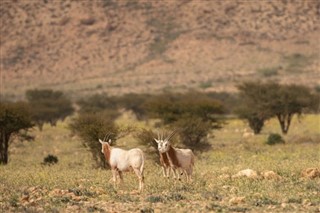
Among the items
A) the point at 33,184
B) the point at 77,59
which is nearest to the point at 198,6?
the point at 77,59

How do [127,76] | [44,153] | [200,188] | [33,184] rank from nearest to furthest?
[200,188]
[33,184]
[44,153]
[127,76]

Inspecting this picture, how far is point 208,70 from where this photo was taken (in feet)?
295

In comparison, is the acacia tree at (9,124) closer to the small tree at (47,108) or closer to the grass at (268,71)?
the small tree at (47,108)

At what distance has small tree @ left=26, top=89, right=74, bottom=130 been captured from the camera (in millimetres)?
56188

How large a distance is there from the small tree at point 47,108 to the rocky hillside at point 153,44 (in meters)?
14.0

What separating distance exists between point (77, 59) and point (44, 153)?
52.2 meters

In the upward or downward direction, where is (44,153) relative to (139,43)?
downward

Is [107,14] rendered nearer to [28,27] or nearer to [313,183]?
[28,27]

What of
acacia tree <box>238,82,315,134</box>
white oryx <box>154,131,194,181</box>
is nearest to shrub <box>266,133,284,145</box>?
acacia tree <box>238,82,315,134</box>

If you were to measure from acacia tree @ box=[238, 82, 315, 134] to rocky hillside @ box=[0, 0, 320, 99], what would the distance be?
34.9 meters

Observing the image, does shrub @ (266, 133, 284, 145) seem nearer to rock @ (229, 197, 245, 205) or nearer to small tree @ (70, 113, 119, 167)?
small tree @ (70, 113, 119, 167)

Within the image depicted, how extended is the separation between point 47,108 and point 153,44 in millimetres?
34991

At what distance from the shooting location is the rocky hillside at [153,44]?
3460 inches


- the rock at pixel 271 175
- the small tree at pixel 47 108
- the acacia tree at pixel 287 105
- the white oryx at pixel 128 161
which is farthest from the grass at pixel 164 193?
the small tree at pixel 47 108
